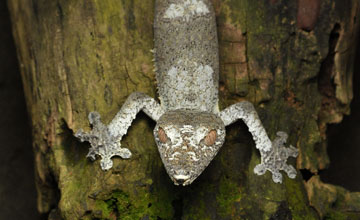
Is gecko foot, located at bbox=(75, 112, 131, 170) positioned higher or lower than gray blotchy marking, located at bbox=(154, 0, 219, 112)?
lower

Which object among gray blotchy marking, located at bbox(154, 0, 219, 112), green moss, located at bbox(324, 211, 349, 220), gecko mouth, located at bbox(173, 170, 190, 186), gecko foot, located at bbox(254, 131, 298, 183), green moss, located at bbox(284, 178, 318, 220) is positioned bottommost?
green moss, located at bbox(324, 211, 349, 220)

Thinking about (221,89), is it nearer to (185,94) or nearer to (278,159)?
(185,94)

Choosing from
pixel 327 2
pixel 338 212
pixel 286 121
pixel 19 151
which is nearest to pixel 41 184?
pixel 19 151

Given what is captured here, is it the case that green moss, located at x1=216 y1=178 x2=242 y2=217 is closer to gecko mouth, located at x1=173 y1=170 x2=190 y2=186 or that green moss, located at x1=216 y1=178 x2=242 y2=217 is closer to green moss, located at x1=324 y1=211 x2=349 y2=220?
gecko mouth, located at x1=173 y1=170 x2=190 y2=186

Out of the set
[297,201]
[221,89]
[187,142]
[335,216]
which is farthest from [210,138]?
[335,216]

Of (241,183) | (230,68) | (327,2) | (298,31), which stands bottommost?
(241,183)

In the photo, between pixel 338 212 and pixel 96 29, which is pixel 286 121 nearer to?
pixel 338 212

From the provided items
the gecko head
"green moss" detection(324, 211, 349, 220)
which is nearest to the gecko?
the gecko head
